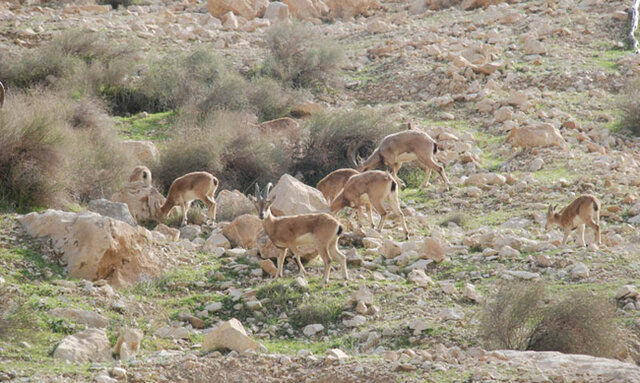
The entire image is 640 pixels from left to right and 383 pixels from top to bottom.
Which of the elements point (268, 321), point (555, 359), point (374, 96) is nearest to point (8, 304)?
point (268, 321)

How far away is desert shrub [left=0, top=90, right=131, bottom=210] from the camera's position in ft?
42.4

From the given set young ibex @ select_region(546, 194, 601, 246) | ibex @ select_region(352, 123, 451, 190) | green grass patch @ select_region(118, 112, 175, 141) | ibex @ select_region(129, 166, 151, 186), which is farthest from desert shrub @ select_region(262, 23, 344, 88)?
young ibex @ select_region(546, 194, 601, 246)

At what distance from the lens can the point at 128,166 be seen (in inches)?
623

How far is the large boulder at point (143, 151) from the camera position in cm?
1666

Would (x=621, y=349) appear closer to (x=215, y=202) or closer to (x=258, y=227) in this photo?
(x=258, y=227)

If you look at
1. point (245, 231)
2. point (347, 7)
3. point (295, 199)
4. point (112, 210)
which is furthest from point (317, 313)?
point (347, 7)

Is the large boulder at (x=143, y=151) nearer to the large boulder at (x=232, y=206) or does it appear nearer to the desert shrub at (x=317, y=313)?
the large boulder at (x=232, y=206)

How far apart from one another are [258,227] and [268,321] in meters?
2.83

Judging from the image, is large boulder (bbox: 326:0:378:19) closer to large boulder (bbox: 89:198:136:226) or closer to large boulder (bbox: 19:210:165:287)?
large boulder (bbox: 89:198:136:226)

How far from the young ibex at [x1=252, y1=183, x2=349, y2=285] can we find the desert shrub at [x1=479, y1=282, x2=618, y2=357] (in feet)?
8.15

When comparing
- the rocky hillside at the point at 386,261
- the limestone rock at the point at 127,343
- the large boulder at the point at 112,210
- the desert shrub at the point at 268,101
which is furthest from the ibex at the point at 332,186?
the desert shrub at the point at 268,101

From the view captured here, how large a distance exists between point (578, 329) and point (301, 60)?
55.9 ft

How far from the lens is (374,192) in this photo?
1288 cm

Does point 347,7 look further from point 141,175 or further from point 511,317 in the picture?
point 511,317
